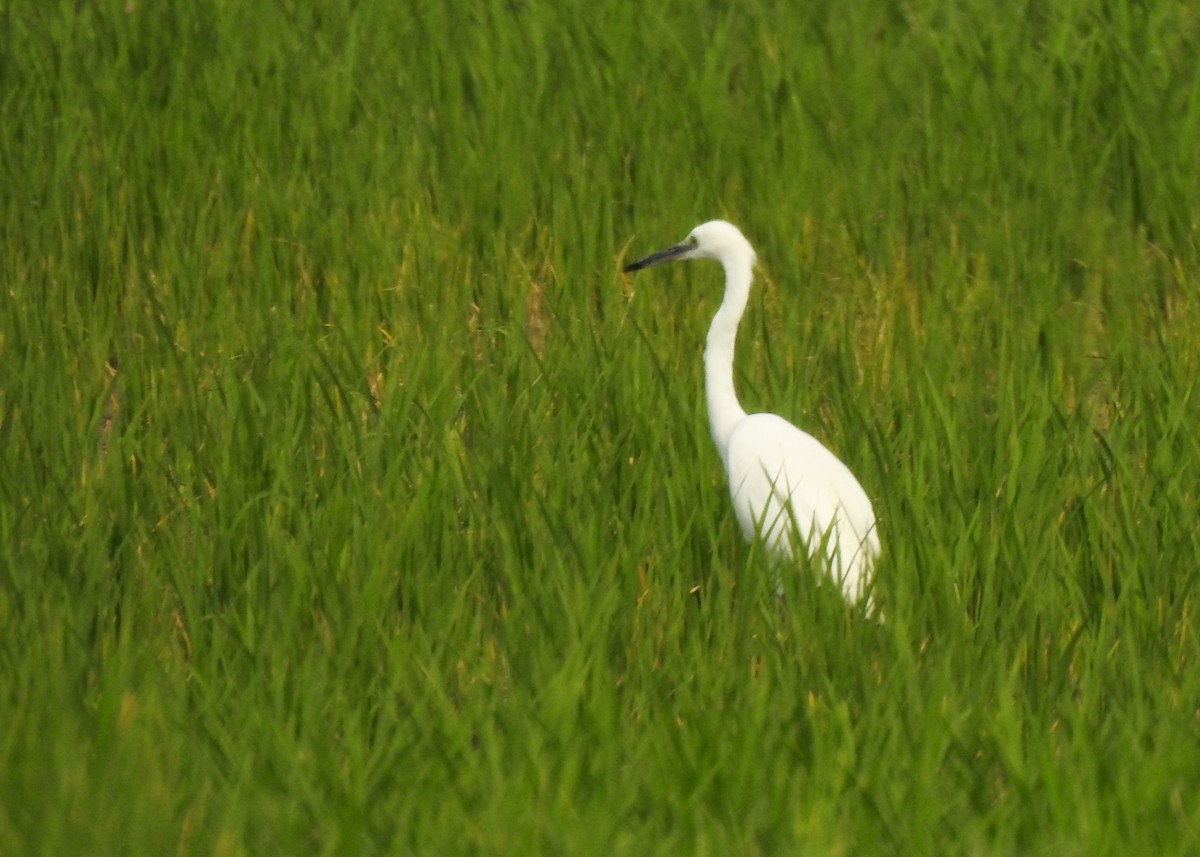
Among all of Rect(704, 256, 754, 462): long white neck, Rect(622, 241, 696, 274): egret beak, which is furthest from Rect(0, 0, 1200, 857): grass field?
Rect(622, 241, 696, 274): egret beak

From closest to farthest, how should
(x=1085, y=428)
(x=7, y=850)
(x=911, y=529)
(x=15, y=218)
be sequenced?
1. (x=7, y=850)
2. (x=911, y=529)
3. (x=1085, y=428)
4. (x=15, y=218)

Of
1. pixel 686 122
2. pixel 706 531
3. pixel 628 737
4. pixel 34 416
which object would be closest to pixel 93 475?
pixel 34 416

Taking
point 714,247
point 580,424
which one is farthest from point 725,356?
point 580,424

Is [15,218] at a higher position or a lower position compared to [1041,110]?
lower

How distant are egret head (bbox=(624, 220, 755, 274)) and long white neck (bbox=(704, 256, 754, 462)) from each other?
1cm

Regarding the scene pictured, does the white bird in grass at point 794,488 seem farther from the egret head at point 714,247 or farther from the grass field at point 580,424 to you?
the egret head at point 714,247

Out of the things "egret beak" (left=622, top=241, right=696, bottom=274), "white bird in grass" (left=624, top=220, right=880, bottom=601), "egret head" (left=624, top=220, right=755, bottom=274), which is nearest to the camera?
"white bird in grass" (left=624, top=220, right=880, bottom=601)

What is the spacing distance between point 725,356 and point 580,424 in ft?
1.28

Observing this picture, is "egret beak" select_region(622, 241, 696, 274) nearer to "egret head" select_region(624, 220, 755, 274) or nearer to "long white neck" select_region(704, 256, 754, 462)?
"egret head" select_region(624, 220, 755, 274)

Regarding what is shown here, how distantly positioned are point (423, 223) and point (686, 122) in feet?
2.91

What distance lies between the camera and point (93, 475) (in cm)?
333

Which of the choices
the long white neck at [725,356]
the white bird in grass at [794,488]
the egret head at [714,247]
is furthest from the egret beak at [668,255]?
the white bird in grass at [794,488]

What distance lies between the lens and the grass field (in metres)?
2.31

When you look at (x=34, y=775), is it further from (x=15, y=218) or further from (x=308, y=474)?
(x=15, y=218)
